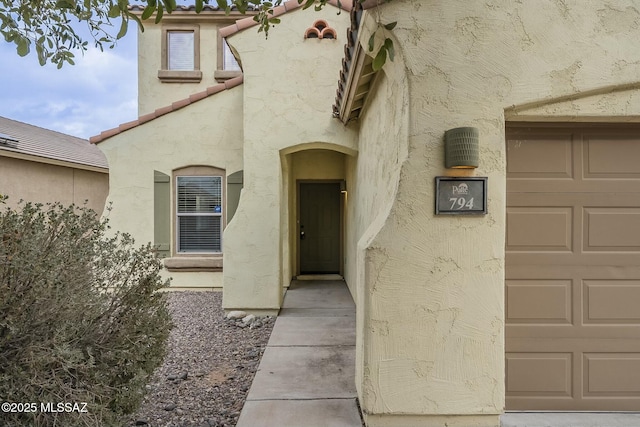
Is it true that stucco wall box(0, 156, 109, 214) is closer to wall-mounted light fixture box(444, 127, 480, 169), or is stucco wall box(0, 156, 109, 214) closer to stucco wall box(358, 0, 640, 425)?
stucco wall box(358, 0, 640, 425)

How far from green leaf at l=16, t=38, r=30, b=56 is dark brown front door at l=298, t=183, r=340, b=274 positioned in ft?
24.1

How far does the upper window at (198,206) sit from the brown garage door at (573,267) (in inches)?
258

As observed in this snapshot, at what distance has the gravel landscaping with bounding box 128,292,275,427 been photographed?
11.3 ft

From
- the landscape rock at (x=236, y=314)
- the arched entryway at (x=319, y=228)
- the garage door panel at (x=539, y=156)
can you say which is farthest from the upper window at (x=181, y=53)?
the garage door panel at (x=539, y=156)

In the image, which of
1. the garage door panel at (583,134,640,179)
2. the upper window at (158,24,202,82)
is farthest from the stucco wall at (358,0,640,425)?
the upper window at (158,24,202,82)

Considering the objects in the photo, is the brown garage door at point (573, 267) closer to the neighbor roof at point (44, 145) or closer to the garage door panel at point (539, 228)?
the garage door panel at point (539, 228)

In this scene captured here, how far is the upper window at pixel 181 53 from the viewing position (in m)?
10.4

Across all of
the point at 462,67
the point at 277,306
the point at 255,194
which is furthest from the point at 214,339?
the point at 462,67

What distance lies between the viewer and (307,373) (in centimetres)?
420

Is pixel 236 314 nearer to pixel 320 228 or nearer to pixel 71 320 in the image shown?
pixel 71 320

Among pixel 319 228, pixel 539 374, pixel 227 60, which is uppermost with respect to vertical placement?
pixel 227 60

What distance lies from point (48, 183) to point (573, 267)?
13486mm

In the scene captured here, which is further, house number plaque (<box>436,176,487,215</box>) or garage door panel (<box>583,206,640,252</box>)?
garage door panel (<box>583,206,640,252</box>)

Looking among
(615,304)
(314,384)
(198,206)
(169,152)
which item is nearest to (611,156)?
(615,304)
